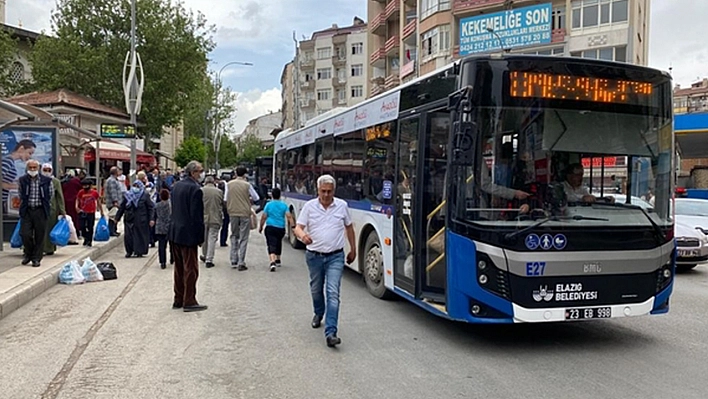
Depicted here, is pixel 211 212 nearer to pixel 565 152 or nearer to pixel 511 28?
pixel 565 152

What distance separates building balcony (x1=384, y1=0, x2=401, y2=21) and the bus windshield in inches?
1731

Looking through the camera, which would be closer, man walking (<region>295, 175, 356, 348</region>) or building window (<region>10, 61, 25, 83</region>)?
man walking (<region>295, 175, 356, 348</region>)

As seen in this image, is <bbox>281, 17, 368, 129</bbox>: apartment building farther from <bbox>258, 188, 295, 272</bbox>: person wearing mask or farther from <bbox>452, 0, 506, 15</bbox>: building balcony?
<bbox>258, 188, 295, 272</bbox>: person wearing mask

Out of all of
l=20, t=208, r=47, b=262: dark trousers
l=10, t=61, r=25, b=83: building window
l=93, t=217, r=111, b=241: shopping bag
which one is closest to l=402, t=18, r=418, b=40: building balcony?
l=10, t=61, r=25, b=83: building window

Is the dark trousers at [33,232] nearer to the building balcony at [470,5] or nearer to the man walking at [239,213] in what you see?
the man walking at [239,213]

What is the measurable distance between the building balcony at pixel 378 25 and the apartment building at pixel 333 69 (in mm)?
20891

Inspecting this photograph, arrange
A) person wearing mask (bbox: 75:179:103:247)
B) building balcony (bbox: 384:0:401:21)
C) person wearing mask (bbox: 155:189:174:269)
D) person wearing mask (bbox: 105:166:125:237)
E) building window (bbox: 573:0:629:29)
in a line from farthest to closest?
1. building balcony (bbox: 384:0:401:21)
2. building window (bbox: 573:0:629:29)
3. person wearing mask (bbox: 105:166:125:237)
4. person wearing mask (bbox: 75:179:103:247)
5. person wearing mask (bbox: 155:189:174:269)

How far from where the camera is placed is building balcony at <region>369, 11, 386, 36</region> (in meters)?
52.4

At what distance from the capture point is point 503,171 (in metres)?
5.96

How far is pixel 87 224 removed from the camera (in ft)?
45.4

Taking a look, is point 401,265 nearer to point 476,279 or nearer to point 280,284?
point 476,279

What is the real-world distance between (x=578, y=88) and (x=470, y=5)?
3411 centimetres

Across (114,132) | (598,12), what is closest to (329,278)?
(114,132)

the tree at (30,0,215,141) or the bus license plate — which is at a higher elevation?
the tree at (30,0,215,141)
